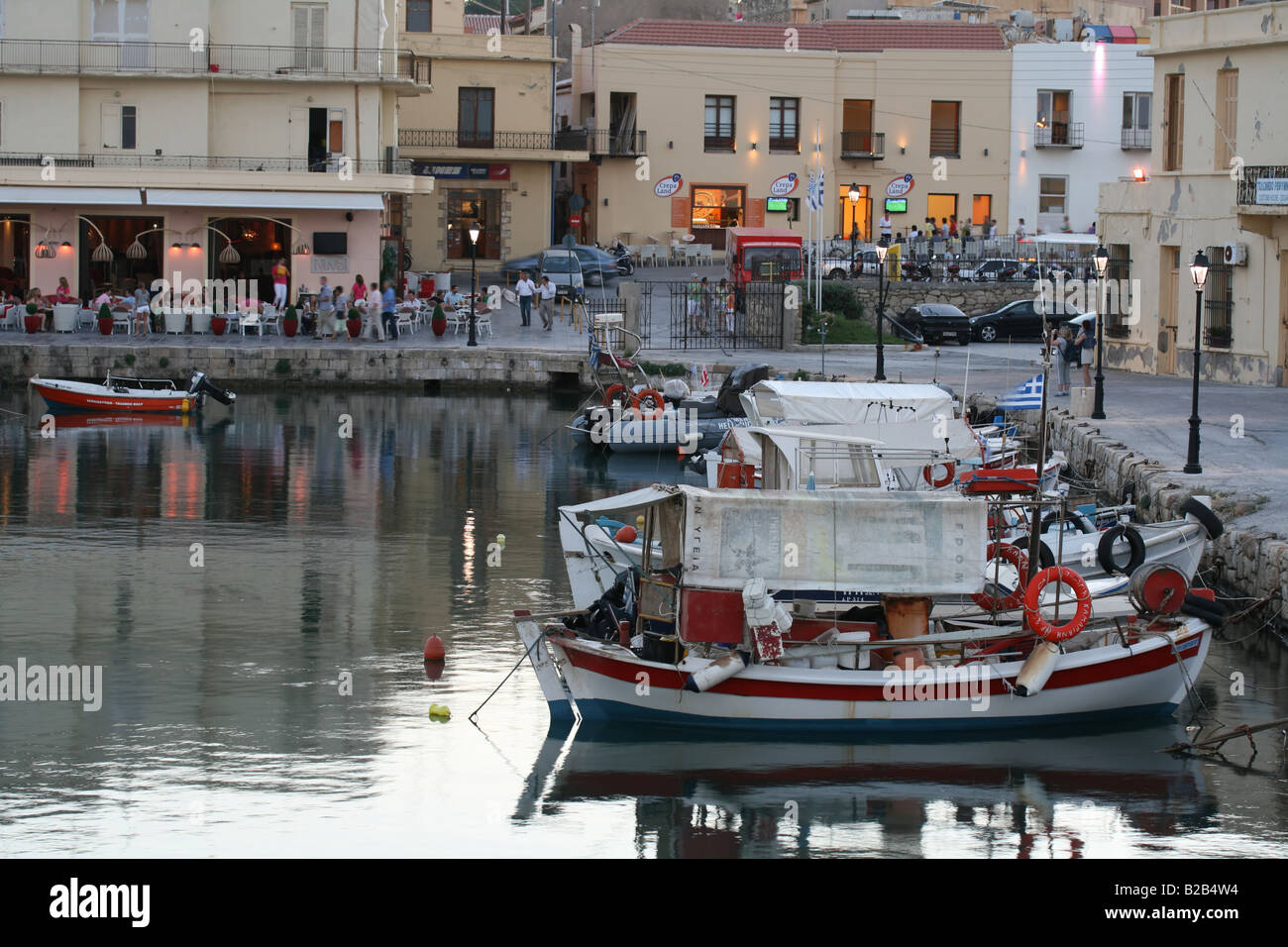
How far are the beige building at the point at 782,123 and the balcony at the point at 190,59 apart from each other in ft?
51.1

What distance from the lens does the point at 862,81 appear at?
223 ft

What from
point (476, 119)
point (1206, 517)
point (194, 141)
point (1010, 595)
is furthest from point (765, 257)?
point (1010, 595)

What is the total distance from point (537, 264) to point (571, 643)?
144 ft

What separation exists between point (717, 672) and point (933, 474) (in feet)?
33.7

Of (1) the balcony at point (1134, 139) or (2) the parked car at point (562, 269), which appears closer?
(2) the parked car at point (562, 269)

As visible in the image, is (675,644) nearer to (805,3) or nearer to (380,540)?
(380,540)

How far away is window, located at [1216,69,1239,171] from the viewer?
37.2m

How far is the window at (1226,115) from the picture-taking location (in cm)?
3719

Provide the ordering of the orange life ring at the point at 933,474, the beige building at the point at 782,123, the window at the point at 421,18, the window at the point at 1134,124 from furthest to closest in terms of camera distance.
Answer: the window at the point at 1134,124 → the beige building at the point at 782,123 → the window at the point at 421,18 → the orange life ring at the point at 933,474

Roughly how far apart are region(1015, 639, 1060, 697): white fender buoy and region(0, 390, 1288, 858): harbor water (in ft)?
2.35

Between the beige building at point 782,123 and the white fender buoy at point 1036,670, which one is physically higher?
the beige building at point 782,123

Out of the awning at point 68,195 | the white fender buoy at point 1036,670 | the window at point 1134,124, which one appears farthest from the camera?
the window at point 1134,124

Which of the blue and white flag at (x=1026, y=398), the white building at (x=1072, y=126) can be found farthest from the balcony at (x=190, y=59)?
the blue and white flag at (x=1026, y=398)

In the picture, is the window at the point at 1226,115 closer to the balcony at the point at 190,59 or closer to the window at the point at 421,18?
the balcony at the point at 190,59
